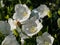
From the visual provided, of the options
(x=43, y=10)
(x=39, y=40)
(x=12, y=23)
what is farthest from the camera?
(x=43, y=10)

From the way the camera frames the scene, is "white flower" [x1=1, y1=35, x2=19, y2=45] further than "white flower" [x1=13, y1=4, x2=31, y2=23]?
No

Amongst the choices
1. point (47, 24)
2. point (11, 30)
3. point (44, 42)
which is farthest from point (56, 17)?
point (11, 30)

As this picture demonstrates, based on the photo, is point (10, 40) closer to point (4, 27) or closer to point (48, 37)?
point (4, 27)

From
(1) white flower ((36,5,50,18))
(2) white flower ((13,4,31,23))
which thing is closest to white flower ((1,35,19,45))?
(2) white flower ((13,4,31,23))

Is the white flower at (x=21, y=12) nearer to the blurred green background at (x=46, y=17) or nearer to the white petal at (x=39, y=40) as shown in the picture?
the blurred green background at (x=46, y=17)

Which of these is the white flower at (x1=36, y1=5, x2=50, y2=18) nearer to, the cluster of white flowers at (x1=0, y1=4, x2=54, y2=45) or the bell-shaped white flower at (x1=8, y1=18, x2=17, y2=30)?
the cluster of white flowers at (x1=0, y1=4, x2=54, y2=45)

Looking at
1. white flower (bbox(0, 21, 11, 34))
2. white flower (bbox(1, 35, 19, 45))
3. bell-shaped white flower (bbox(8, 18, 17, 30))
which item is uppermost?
bell-shaped white flower (bbox(8, 18, 17, 30))

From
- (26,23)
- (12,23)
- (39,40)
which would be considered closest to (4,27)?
(12,23)

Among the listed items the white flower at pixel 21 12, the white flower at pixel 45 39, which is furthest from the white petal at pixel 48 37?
the white flower at pixel 21 12
